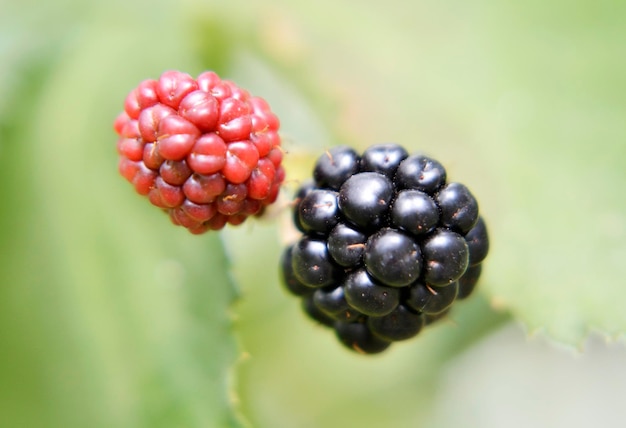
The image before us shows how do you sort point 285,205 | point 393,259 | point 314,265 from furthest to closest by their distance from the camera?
point 285,205 → point 314,265 → point 393,259

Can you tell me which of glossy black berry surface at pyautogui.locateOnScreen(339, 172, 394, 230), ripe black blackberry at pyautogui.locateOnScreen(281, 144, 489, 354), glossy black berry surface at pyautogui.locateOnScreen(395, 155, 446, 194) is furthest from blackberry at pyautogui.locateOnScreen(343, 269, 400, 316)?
glossy black berry surface at pyautogui.locateOnScreen(395, 155, 446, 194)

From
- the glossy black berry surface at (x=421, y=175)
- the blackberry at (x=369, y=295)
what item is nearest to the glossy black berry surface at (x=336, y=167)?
the glossy black berry surface at (x=421, y=175)

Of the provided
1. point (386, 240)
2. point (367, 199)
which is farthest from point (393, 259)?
point (367, 199)

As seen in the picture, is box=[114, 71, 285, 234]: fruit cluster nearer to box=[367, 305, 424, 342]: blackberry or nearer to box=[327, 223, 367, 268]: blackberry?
box=[327, 223, 367, 268]: blackberry

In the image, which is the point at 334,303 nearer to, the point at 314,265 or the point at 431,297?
the point at 314,265

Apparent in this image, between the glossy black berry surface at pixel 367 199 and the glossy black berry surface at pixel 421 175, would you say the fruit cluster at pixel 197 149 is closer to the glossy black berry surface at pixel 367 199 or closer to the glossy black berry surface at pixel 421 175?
the glossy black berry surface at pixel 367 199

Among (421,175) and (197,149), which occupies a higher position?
(421,175)
